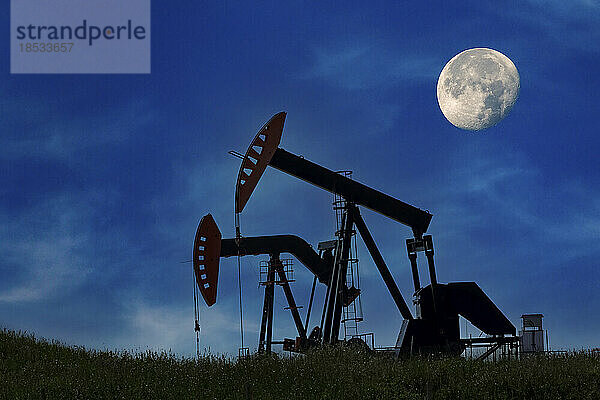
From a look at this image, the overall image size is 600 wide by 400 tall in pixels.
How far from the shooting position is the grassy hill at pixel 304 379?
650 inches

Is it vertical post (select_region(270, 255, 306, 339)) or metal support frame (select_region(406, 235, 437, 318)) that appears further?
vertical post (select_region(270, 255, 306, 339))

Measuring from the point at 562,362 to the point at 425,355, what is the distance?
5.00m

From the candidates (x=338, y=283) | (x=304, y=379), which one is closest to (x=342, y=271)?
(x=338, y=283)

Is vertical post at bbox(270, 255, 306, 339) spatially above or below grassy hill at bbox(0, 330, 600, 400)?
above

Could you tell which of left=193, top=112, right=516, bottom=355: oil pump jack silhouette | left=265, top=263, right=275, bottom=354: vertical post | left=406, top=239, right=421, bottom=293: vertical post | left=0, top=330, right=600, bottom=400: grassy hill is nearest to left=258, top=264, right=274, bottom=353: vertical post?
left=265, top=263, right=275, bottom=354: vertical post

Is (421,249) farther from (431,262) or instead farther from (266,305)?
(266,305)

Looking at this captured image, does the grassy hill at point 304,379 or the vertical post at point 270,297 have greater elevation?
the vertical post at point 270,297

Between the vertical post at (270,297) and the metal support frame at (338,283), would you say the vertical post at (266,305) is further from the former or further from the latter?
the metal support frame at (338,283)

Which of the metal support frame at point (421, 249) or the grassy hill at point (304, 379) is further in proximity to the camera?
the metal support frame at point (421, 249)

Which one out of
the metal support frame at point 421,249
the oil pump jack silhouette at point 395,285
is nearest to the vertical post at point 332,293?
the oil pump jack silhouette at point 395,285

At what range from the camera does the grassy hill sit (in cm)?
1652

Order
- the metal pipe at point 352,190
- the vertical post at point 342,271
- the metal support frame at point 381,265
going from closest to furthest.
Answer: the metal pipe at point 352,190 → the vertical post at point 342,271 → the metal support frame at point 381,265

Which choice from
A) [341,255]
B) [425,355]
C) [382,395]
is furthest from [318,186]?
[382,395]

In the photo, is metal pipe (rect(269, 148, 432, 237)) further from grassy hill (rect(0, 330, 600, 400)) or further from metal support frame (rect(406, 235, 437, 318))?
grassy hill (rect(0, 330, 600, 400))
